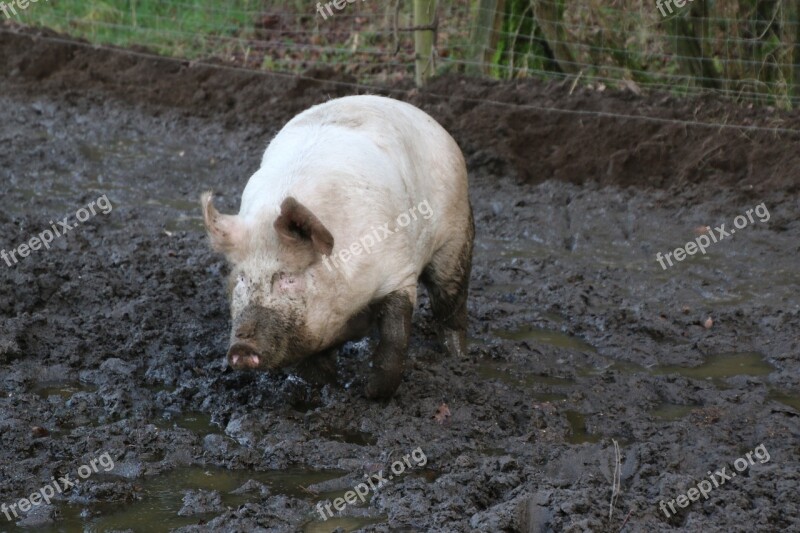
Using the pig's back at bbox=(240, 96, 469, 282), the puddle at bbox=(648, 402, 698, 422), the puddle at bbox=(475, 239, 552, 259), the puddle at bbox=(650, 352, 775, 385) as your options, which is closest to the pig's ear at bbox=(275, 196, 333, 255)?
the pig's back at bbox=(240, 96, 469, 282)

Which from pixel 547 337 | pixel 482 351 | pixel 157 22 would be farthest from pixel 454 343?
pixel 157 22

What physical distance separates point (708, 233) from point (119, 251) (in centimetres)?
392

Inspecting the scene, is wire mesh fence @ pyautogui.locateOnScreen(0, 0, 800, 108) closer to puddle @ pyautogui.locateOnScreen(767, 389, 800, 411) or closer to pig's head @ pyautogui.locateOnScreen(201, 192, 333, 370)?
puddle @ pyautogui.locateOnScreen(767, 389, 800, 411)

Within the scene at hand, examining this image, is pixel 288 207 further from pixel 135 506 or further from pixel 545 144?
pixel 545 144

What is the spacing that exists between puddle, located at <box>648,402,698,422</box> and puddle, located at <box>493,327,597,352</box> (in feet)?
2.75

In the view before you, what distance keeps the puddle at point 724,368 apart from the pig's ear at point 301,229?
205 cm

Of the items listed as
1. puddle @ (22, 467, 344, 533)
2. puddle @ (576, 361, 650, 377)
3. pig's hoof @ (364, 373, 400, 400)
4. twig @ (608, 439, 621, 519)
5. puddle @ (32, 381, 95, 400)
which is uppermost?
twig @ (608, 439, 621, 519)

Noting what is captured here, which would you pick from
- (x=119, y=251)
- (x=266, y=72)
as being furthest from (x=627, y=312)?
(x=266, y=72)

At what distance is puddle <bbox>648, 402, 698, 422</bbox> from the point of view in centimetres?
499

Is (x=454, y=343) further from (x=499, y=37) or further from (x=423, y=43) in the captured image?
(x=499, y=37)

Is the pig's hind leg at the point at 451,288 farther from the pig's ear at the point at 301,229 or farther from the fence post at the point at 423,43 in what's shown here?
the fence post at the point at 423,43

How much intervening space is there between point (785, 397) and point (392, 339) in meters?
1.88

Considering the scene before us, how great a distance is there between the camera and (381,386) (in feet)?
16.3

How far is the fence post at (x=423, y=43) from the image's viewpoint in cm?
1041
